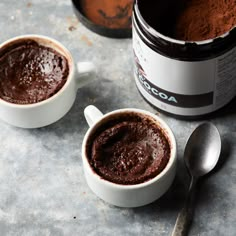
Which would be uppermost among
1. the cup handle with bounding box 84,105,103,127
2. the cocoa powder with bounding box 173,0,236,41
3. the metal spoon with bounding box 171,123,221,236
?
the cocoa powder with bounding box 173,0,236,41

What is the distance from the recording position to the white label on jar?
54.4 inches

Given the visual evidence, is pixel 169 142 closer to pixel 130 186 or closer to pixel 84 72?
pixel 130 186

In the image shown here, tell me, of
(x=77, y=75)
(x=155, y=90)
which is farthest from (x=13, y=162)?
(x=155, y=90)

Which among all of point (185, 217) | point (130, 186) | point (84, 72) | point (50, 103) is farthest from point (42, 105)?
point (185, 217)

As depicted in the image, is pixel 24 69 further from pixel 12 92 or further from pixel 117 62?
pixel 117 62

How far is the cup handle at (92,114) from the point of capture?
143cm

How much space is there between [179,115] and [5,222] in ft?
1.44

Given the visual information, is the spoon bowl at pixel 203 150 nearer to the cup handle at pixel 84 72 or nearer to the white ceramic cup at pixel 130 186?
the white ceramic cup at pixel 130 186

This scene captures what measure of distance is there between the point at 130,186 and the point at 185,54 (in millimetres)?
282

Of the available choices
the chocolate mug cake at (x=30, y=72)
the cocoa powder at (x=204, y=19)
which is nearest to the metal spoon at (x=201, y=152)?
the cocoa powder at (x=204, y=19)

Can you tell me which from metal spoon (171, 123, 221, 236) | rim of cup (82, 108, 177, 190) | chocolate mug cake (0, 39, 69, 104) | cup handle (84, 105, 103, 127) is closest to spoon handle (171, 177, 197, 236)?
metal spoon (171, 123, 221, 236)

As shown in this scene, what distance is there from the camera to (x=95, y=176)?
133 cm

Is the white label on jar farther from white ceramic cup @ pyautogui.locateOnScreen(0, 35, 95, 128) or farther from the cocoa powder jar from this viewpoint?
white ceramic cup @ pyautogui.locateOnScreen(0, 35, 95, 128)

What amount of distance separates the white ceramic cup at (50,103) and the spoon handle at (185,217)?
330mm
